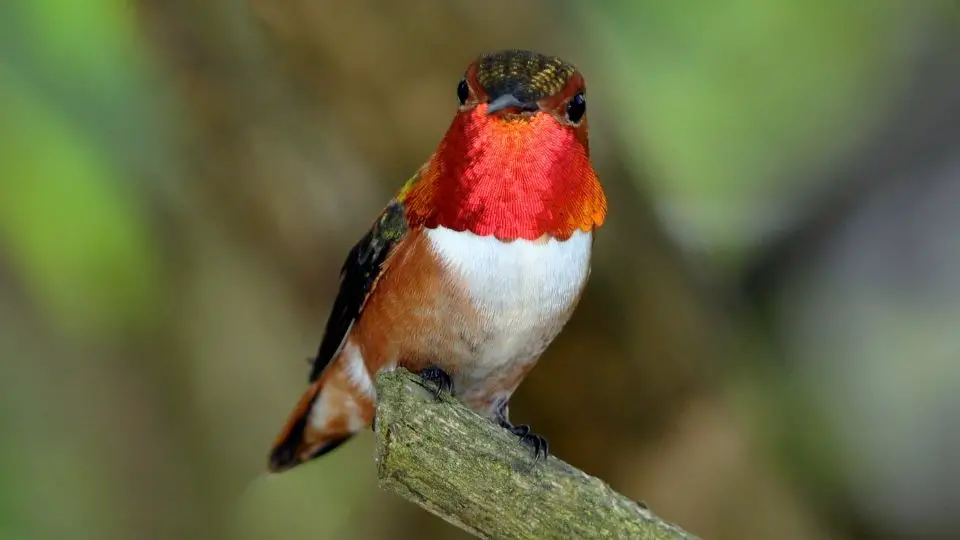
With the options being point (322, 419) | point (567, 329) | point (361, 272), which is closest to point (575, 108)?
point (361, 272)

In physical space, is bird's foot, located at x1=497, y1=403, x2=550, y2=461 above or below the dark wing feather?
below

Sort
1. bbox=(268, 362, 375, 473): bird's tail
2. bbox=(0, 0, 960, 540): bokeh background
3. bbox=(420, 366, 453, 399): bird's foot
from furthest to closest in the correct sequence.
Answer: bbox=(0, 0, 960, 540): bokeh background < bbox=(268, 362, 375, 473): bird's tail < bbox=(420, 366, 453, 399): bird's foot

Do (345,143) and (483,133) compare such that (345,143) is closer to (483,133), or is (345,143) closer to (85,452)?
(483,133)

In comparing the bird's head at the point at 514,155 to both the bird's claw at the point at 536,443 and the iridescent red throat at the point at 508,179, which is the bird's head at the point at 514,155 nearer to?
the iridescent red throat at the point at 508,179

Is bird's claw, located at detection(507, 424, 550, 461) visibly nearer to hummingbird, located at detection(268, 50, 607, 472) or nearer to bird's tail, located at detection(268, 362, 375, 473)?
hummingbird, located at detection(268, 50, 607, 472)

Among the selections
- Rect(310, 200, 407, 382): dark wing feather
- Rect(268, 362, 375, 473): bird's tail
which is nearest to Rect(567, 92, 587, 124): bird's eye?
Rect(310, 200, 407, 382): dark wing feather

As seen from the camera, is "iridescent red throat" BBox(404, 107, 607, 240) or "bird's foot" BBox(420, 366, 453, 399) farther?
"bird's foot" BBox(420, 366, 453, 399)
